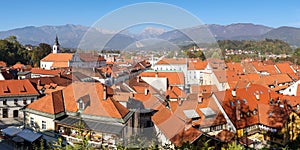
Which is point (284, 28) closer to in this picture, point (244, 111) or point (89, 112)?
point (244, 111)

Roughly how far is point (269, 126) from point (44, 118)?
9.55m

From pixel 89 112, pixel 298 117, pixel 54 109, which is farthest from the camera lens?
pixel 298 117

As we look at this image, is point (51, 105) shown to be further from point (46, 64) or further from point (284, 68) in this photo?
point (46, 64)

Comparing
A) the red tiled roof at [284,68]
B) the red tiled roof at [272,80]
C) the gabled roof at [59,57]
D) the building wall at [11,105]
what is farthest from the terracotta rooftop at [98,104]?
the gabled roof at [59,57]

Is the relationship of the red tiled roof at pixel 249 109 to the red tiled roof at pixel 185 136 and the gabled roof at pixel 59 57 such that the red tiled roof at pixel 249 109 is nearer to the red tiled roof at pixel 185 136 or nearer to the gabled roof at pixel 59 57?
the red tiled roof at pixel 185 136

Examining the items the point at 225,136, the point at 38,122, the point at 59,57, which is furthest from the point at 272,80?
the point at 59,57

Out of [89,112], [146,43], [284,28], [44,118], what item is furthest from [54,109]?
[284,28]

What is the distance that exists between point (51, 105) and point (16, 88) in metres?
8.14

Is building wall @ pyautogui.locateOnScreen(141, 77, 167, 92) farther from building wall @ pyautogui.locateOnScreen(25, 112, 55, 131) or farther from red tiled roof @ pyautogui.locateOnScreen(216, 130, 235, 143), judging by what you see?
building wall @ pyautogui.locateOnScreen(25, 112, 55, 131)

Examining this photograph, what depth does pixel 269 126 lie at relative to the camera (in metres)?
12.5

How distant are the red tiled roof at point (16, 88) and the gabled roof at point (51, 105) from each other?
257 inches

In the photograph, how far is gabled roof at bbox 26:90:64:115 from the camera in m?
10.5

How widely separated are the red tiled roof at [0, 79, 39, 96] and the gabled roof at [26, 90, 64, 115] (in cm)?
653

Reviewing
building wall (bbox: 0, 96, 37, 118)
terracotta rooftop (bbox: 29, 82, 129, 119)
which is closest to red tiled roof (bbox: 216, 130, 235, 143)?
terracotta rooftop (bbox: 29, 82, 129, 119)
